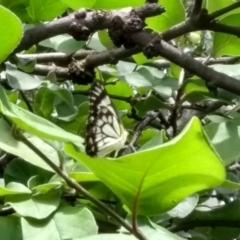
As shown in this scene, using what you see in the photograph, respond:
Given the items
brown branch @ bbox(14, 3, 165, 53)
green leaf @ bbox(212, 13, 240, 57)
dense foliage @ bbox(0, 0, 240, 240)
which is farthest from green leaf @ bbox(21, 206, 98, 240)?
green leaf @ bbox(212, 13, 240, 57)

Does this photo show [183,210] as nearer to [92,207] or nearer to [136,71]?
[92,207]

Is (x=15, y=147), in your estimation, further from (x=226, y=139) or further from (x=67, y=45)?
(x=67, y=45)

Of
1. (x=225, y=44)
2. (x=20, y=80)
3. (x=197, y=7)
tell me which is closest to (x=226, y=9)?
(x=197, y=7)

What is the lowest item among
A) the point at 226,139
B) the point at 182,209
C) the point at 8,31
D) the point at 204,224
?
the point at 204,224

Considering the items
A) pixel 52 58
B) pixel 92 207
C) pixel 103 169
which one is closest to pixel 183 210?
pixel 92 207

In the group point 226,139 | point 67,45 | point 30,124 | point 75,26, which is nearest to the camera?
point 30,124

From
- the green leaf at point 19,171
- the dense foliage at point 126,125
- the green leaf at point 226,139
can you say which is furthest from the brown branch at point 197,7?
the green leaf at point 19,171
